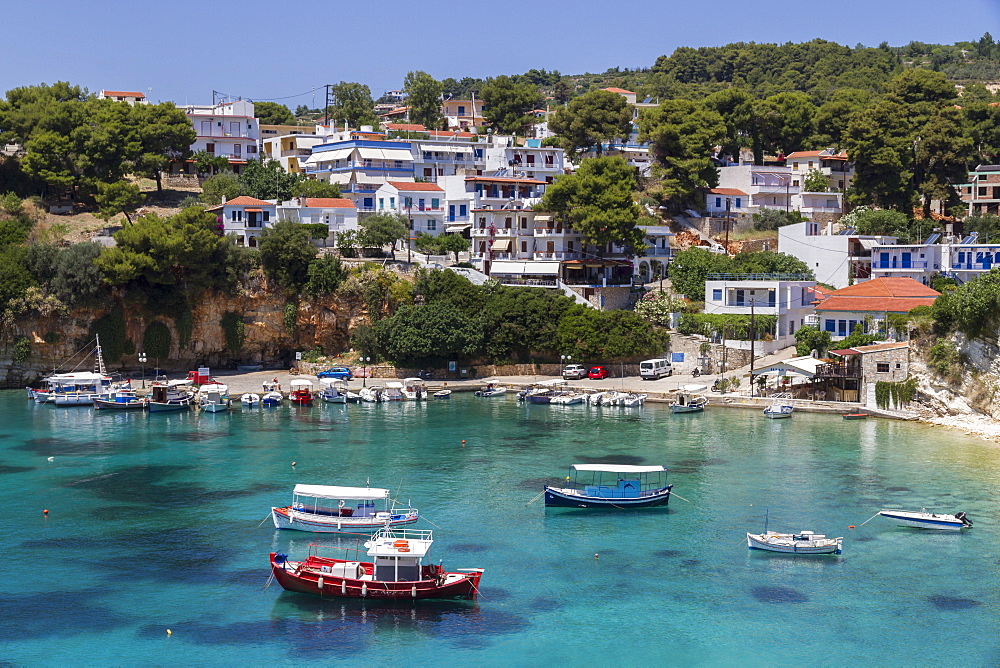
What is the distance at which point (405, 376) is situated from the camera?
70750mm

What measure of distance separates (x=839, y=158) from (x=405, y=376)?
43667 mm

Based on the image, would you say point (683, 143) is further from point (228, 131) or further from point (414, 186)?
point (228, 131)

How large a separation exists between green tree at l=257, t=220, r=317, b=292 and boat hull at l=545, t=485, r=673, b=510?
35.5 m

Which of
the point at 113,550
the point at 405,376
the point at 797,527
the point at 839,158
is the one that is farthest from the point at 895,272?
the point at 113,550

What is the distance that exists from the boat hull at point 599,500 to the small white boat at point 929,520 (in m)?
8.12

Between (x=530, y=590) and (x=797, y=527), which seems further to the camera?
(x=797, y=527)

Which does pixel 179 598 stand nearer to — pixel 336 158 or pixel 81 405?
pixel 81 405

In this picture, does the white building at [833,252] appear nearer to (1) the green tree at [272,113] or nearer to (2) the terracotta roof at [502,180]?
(2) the terracotta roof at [502,180]

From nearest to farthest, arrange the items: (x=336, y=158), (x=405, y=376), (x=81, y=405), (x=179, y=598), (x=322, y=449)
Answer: (x=179, y=598) < (x=322, y=449) < (x=81, y=405) < (x=405, y=376) < (x=336, y=158)

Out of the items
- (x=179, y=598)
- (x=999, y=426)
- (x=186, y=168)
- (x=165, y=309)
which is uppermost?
(x=186, y=168)

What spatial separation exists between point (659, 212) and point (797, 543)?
55657mm

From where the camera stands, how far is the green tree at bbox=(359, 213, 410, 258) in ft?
248

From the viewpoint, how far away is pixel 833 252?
77625 millimetres

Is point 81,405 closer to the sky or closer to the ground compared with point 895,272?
closer to the ground
